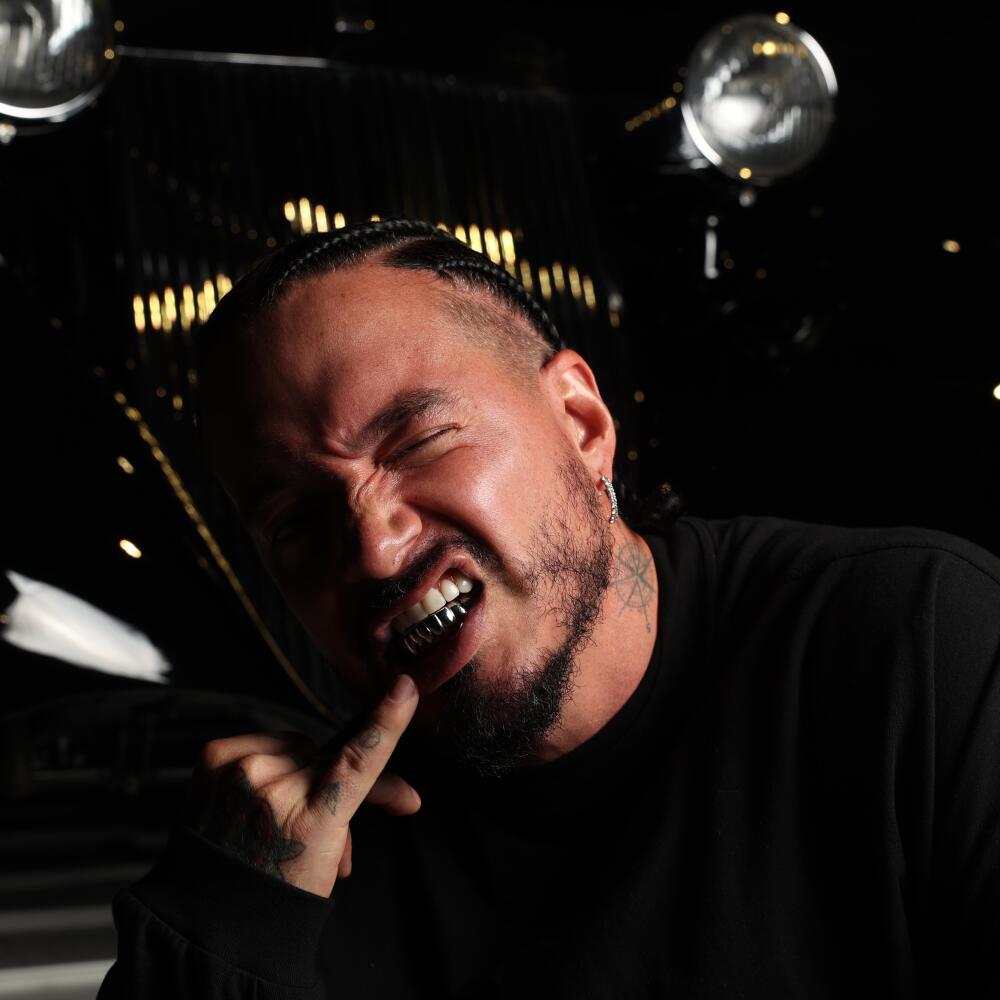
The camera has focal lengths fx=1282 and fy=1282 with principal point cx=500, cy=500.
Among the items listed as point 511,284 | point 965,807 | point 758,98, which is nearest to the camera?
point 965,807

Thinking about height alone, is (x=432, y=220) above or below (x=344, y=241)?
below

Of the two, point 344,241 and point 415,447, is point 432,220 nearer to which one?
point 344,241

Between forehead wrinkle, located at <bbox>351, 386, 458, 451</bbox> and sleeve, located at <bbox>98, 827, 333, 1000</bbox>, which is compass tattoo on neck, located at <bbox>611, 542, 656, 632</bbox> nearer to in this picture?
forehead wrinkle, located at <bbox>351, 386, 458, 451</bbox>

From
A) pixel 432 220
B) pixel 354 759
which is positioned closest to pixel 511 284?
pixel 354 759

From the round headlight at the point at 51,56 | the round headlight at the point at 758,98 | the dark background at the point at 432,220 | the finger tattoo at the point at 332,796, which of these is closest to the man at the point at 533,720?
the finger tattoo at the point at 332,796

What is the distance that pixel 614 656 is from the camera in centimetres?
109

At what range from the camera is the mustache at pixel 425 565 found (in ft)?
3.22

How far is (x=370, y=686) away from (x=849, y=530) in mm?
432

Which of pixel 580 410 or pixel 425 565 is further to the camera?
pixel 580 410

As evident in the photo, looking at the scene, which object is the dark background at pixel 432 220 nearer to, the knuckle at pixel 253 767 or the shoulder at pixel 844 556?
the knuckle at pixel 253 767

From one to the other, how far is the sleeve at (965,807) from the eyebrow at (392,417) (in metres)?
0.42

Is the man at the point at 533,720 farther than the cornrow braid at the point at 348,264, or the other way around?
the cornrow braid at the point at 348,264

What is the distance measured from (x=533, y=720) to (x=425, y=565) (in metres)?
0.15

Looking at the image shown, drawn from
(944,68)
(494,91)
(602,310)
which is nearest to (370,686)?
(602,310)
